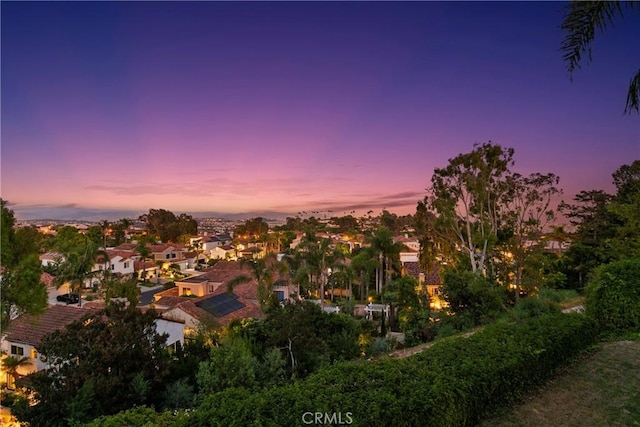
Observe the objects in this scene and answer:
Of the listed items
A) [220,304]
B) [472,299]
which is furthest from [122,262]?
[472,299]

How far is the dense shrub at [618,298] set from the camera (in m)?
9.13

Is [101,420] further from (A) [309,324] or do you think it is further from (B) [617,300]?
(B) [617,300]

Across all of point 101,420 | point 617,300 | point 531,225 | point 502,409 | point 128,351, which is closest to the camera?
point 101,420

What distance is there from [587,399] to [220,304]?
1901 cm

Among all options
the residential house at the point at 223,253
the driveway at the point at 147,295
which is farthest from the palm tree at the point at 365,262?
the residential house at the point at 223,253

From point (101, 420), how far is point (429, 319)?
588 inches

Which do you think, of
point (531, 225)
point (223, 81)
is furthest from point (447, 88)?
point (223, 81)

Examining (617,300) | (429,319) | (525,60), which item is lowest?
(429,319)

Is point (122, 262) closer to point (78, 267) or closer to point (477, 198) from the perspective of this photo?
point (78, 267)

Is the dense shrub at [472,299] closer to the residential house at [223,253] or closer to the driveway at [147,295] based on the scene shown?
the driveway at [147,295]

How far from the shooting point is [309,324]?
1116 centimetres

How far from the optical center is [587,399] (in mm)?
5754

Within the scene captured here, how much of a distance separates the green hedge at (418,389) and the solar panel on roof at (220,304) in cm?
1632

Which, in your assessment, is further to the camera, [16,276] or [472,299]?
[472,299]
